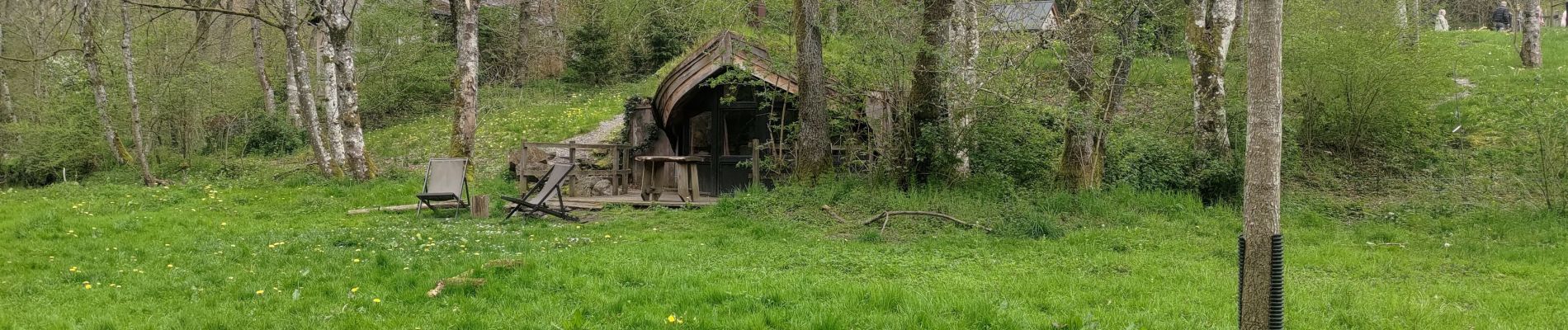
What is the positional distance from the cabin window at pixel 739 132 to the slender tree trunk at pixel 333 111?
246 inches

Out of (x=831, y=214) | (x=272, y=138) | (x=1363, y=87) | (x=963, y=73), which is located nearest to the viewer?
(x=831, y=214)

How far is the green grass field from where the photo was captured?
5.27 metres

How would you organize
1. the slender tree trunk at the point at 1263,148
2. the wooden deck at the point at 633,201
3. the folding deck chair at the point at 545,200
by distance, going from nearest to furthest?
the slender tree trunk at the point at 1263,148, the folding deck chair at the point at 545,200, the wooden deck at the point at 633,201

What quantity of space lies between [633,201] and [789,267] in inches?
205

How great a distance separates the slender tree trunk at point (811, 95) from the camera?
424 inches

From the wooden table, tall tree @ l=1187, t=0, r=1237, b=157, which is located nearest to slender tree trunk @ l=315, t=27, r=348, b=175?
the wooden table

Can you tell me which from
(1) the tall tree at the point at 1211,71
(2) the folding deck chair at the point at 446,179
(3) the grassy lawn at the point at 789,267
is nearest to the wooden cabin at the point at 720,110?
(3) the grassy lawn at the point at 789,267

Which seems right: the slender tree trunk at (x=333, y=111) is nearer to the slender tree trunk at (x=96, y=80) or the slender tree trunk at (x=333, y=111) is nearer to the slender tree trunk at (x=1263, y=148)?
the slender tree trunk at (x=96, y=80)

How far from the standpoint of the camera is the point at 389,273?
6.59 m

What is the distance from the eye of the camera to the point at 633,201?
1176cm

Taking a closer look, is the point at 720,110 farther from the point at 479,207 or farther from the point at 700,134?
the point at 479,207

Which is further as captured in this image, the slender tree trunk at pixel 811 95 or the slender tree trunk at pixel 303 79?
the slender tree trunk at pixel 303 79

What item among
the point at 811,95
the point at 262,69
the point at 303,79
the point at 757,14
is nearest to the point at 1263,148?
the point at 811,95

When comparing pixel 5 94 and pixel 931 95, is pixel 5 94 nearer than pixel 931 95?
No
